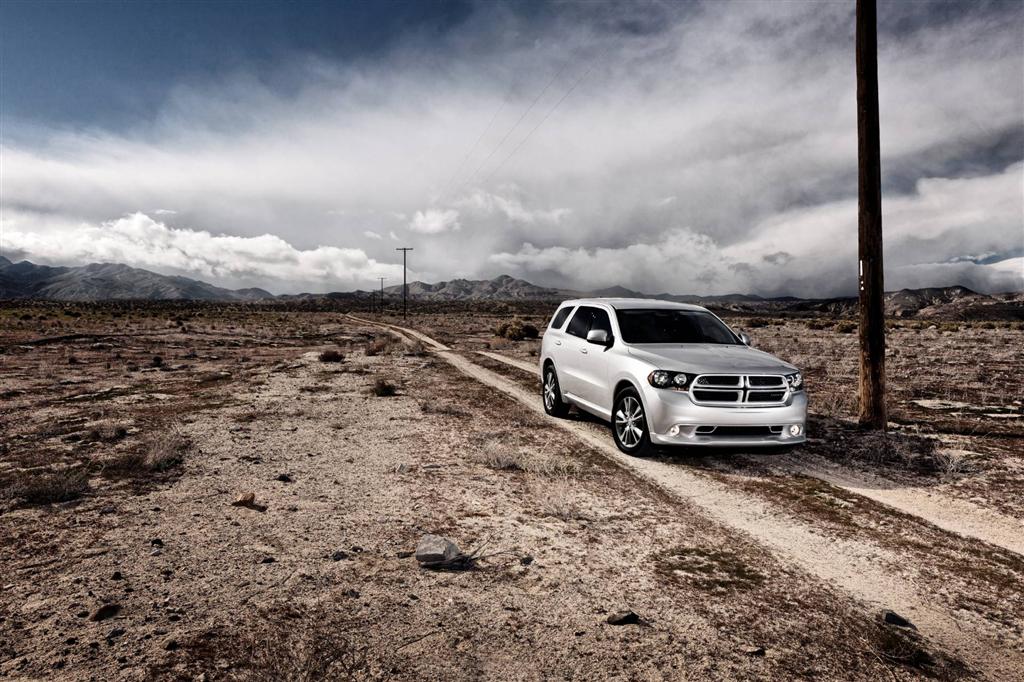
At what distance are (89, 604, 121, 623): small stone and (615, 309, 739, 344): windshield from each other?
632 centimetres

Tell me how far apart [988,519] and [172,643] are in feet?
21.7

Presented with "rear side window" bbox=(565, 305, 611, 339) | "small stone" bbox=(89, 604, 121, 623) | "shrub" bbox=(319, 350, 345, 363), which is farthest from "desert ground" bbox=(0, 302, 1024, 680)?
"shrub" bbox=(319, 350, 345, 363)

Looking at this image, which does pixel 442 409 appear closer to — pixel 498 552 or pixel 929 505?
pixel 498 552

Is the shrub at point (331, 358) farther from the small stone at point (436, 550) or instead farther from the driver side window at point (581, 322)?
the small stone at point (436, 550)

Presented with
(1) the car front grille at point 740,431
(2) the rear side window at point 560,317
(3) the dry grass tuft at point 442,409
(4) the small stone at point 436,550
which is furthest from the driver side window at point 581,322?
(4) the small stone at point 436,550

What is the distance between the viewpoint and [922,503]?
5.54m

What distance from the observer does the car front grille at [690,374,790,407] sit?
6.54 metres

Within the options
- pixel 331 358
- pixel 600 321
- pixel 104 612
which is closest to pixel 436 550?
pixel 104 612

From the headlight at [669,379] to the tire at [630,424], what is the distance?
36 centimetres

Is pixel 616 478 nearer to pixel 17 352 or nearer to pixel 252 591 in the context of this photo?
pixel 252 591

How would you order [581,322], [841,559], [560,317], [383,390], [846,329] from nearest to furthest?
[841,559] < [581,322] < [560,317] < [383,390] < [846,329]

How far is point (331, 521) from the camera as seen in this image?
493 centimetres

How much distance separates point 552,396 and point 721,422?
388 cm

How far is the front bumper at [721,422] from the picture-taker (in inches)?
253
